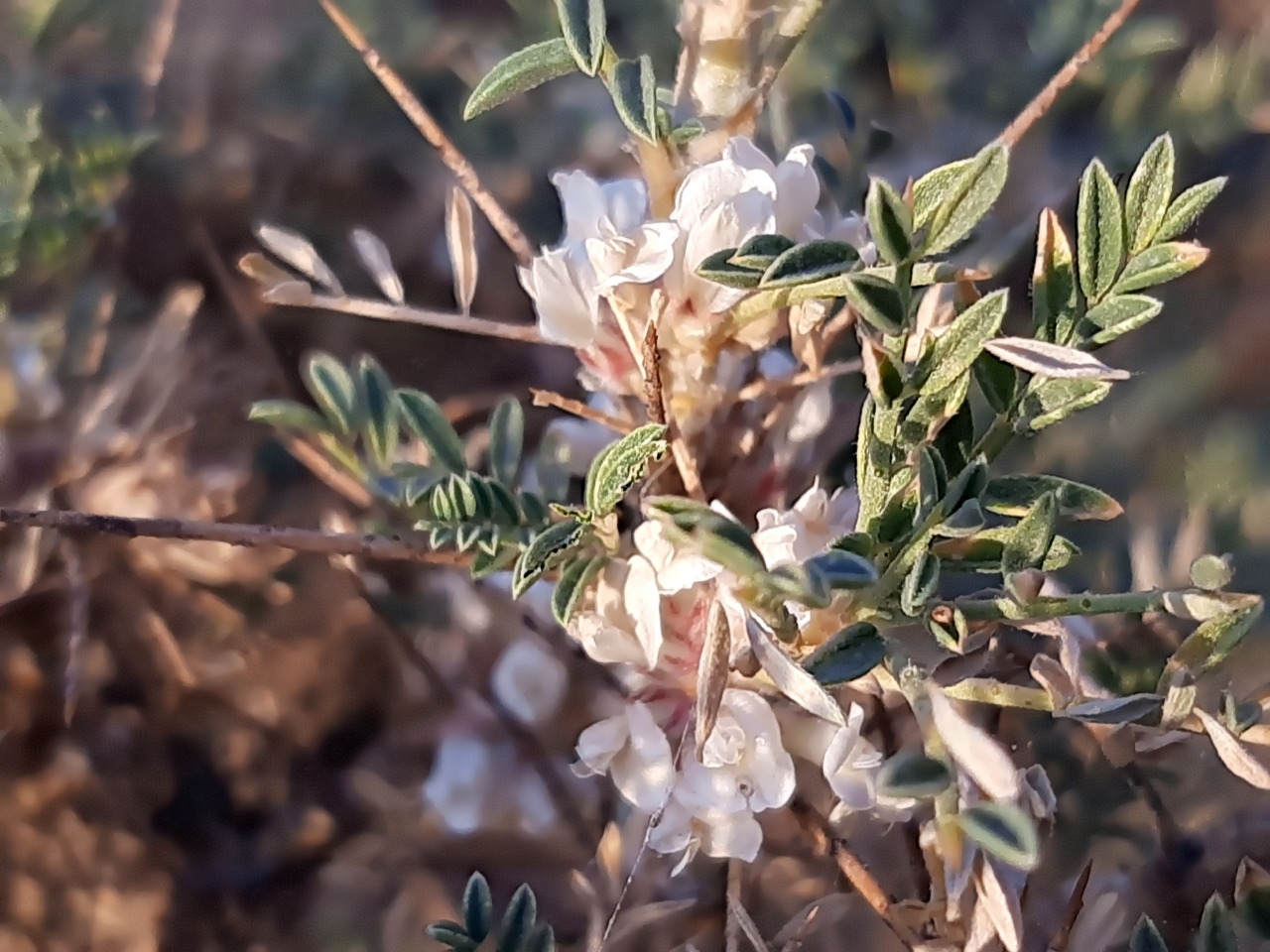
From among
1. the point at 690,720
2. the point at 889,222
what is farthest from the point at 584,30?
the point at 690,720

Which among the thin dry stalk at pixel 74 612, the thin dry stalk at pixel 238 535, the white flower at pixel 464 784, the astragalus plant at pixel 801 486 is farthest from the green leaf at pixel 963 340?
the thin dry stalk at pixel 74 612

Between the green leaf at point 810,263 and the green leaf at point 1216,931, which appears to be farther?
the green leaf at point 1216,931

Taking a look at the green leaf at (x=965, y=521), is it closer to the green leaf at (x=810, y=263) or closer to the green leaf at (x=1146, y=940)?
the green leaf at (x=810, y=263)

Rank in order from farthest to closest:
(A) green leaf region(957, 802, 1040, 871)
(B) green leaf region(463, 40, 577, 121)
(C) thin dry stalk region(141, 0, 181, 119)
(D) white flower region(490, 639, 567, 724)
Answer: (C) thin dry stalk region(141, 0, 181, 119), (D) white flower region(490, 639, 567, 724), (B) green leaf region(463, 40, 577, 121), (A) green leaf region(957, 802, 1040, 871)

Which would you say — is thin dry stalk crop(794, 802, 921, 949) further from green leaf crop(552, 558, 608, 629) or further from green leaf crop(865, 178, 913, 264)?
green leaf crop(865, 178, 913, 264)

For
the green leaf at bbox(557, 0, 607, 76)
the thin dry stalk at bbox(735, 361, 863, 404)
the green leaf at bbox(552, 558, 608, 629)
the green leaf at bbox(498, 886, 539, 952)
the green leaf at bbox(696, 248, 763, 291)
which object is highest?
the green leaf at bbox(557, 0, 607, 76)

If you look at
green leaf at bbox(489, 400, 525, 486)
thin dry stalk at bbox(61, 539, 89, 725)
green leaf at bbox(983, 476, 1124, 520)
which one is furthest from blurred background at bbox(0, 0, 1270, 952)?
green leaf at bbox(983, 476, 1124, 520)

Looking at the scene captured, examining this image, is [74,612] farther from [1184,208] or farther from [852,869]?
[1184,208]
